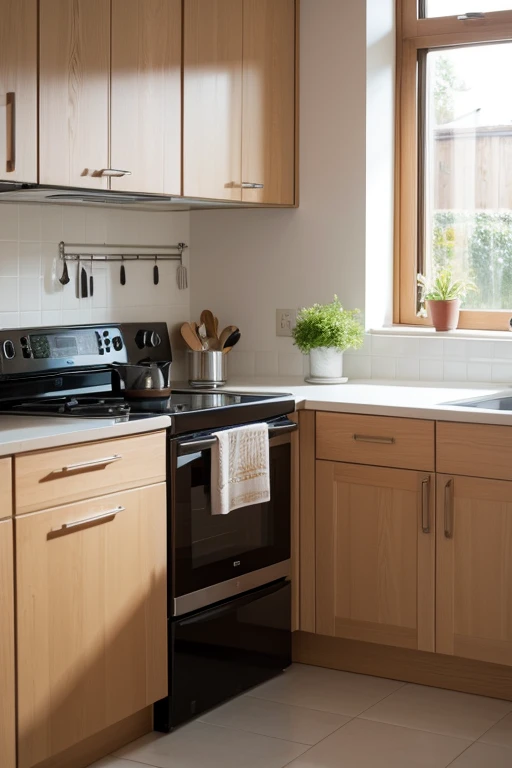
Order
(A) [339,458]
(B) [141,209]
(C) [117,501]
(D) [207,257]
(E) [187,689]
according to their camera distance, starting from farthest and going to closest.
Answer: (D) [207,257]
(B) [141,209]
(A) [339,458]
(E) [187,689]
(C) [117,501]

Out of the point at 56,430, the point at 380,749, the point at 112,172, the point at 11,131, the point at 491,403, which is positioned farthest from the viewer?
the point at 491,403

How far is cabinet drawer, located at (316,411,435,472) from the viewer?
3180mm

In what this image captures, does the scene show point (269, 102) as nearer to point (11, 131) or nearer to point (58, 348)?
point (58, 348)

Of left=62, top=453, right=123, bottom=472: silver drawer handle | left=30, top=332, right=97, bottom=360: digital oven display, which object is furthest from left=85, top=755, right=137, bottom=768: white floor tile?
left=30, top=332, right=97, bottom=360: digital oven display

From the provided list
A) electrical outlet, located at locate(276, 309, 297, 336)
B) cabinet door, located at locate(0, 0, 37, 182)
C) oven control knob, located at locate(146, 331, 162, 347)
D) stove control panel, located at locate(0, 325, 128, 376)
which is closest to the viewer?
cabinet door, located at locate(0, 0, 37, 182)

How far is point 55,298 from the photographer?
11.3 feet

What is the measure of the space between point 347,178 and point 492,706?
6.08ft

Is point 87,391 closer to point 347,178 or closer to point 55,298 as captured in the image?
point 55,298

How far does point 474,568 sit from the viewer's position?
3.12 metres

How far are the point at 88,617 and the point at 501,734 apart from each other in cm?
117

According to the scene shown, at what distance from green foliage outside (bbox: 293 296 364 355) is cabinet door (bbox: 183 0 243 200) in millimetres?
486

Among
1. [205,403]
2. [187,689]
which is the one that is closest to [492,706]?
[187,689]

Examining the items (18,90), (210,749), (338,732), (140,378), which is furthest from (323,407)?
(18,90)

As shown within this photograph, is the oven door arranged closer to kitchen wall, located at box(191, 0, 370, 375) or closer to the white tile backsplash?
the white tile backsplash
